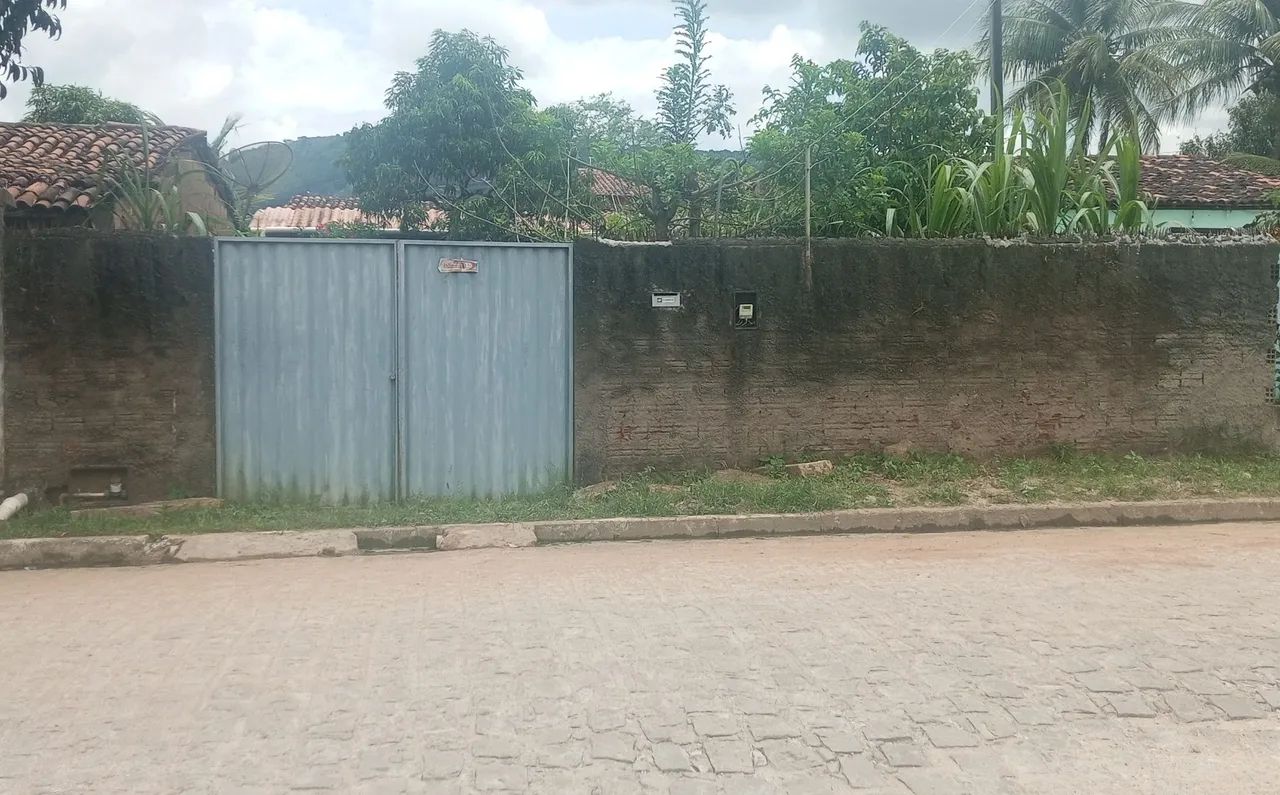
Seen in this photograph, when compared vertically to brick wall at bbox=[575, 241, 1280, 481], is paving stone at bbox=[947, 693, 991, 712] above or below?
below

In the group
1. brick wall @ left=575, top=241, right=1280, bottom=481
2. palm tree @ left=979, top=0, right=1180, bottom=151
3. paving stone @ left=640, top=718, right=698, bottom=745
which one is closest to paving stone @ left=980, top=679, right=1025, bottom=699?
paving stone @ left=640, top=718, right=698, bottom=745

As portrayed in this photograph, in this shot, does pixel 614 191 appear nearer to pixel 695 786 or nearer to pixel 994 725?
pixel 994 725

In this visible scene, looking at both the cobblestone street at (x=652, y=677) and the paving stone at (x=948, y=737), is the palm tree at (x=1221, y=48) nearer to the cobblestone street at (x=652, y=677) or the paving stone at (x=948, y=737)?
the cobblestone street at (x=652, y=677)

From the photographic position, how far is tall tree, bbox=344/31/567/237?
10289mm

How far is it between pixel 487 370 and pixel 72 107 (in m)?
16.4

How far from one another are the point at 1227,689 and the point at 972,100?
735 centimetres

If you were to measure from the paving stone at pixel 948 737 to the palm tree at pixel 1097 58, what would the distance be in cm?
2299

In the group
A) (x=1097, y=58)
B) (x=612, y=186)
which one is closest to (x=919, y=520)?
(x=612, y=186)

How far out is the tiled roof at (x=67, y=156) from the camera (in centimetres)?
1010

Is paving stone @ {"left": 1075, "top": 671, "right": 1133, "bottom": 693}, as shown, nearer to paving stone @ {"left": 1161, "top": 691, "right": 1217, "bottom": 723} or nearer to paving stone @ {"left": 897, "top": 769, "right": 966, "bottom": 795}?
paving stone @ {"left": 1161, "top": 691, "right": 1217, "bottom": 723}

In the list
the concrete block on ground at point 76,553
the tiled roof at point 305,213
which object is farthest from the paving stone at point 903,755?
the tiled roof at point 305,213

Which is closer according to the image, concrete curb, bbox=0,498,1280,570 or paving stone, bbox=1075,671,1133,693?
paving stone, bbox=1075,671,1133,693

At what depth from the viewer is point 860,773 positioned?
10.7 feet

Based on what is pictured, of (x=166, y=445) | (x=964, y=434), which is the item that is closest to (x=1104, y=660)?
(x=964, y=434)
